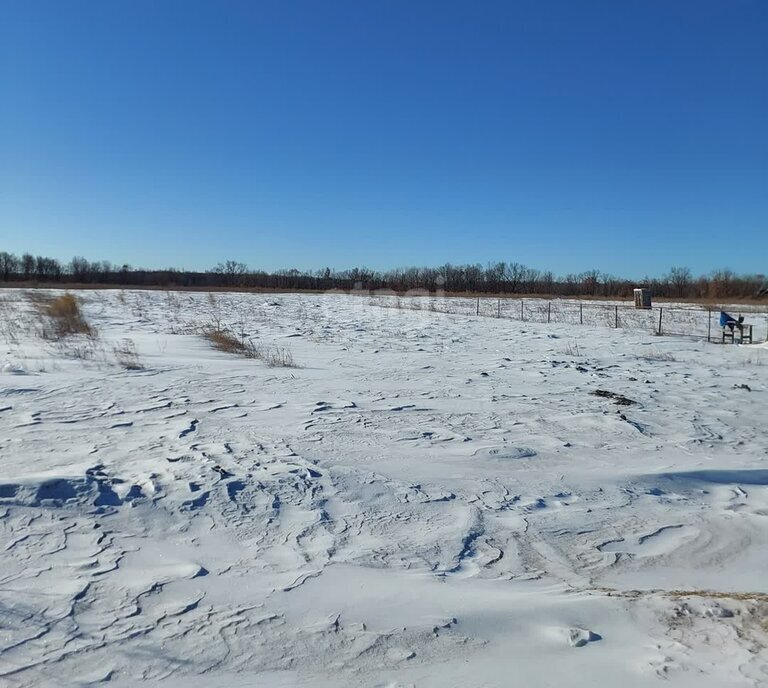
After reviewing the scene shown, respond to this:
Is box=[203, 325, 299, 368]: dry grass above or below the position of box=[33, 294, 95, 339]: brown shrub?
below

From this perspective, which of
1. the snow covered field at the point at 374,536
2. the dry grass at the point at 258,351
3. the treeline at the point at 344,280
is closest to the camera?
the snow covered field at the point at 374,536

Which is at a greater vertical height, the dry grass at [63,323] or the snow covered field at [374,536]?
the dry grass at [63,323]

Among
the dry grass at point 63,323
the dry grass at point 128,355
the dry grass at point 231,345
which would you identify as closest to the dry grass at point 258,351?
the dry grass at point 231,345

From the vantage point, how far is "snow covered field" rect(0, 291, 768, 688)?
2.50 m

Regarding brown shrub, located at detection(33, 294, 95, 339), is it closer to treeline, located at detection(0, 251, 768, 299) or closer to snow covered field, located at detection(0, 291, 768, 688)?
snow covered field, located at detection(0, 291, 768, 688)

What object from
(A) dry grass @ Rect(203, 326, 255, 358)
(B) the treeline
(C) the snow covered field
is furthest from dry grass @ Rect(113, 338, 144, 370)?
(B) the treeline

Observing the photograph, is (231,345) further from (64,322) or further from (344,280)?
(344,280)

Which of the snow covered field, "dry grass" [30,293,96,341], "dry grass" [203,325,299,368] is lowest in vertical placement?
the snow covered field

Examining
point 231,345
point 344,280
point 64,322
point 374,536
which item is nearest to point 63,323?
point 64,322

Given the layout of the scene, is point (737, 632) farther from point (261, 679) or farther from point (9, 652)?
point (9, 652)

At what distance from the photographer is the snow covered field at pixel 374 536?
2.50m

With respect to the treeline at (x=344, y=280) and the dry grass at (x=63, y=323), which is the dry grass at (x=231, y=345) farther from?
the treeline at (x=344, y=280)

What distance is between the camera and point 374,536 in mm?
3768

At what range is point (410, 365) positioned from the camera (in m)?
10.9
